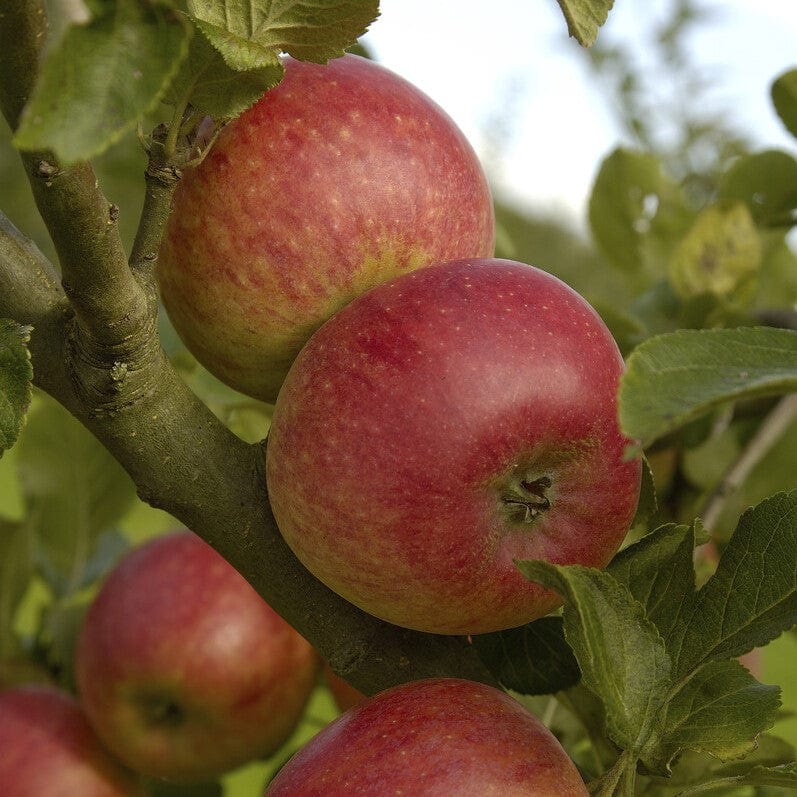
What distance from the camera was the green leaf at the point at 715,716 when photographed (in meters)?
0.53

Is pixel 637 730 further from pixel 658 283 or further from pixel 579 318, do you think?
pixel 658 283

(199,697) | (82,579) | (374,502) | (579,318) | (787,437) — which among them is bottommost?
(82,579)

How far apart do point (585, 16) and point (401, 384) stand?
0.73 ft

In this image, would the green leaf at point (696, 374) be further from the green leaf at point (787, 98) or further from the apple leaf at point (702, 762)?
the green leaf at point (787, 98)

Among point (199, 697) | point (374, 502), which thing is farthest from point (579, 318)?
point (199, 697)

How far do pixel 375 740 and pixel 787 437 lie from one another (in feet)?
2.43

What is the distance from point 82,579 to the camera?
1199mm

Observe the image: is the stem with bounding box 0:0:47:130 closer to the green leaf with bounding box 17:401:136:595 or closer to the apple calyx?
the apple calyx

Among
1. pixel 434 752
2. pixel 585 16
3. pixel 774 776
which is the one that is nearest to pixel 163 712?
pixel 434 752

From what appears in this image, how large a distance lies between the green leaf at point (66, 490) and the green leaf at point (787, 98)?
783 mm

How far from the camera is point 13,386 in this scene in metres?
0.50

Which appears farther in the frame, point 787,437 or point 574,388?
point 787,437

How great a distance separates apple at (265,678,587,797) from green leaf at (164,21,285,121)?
336 mm

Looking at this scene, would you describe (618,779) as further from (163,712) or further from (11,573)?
(11,573)
